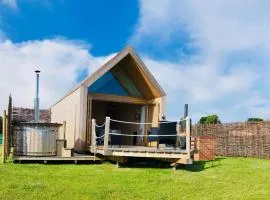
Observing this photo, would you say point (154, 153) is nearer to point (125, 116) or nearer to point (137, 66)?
point (137, 66)

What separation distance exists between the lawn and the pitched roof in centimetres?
350

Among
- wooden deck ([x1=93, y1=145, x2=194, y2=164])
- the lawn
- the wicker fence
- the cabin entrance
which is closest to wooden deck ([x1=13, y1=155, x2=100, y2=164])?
the lawn

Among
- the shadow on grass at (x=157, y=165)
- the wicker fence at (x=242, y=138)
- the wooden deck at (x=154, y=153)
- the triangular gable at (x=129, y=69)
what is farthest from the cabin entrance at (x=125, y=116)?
the wicker fence at (x=242, y=138)

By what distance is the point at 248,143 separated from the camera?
58.3ft

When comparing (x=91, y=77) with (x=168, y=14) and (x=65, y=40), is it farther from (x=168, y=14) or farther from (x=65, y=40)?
(x=168, y=14)

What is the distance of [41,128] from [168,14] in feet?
18.1

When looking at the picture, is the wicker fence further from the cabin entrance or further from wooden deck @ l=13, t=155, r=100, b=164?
wooden deck @ l=13, t=155, r=100, b=164

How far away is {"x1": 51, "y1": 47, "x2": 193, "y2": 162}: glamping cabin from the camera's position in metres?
13.9

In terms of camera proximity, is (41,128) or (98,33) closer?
(41,128)

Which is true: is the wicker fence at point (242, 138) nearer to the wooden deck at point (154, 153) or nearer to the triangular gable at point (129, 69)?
the triangular gable at point (129, 69)

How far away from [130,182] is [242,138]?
10.1 m

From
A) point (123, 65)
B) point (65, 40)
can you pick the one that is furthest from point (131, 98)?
point (65, 40)

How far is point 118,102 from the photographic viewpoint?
1595 centimetres

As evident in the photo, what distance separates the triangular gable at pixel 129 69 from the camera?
14.1 m
